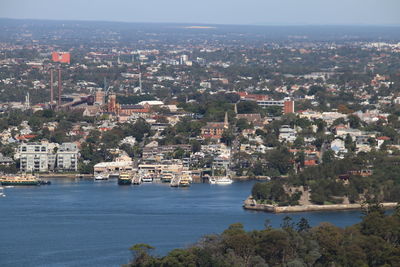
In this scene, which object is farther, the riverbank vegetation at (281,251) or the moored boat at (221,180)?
the moored boat at (221,180)

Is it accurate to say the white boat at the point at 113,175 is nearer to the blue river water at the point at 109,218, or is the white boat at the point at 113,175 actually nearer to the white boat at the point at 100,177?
the white boat at the point at 100,177

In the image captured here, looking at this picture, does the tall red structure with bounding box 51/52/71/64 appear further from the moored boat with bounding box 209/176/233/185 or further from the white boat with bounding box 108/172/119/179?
the moored boat with bounding box 209/176/233/185

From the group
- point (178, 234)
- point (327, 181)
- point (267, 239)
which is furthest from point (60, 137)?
point (267, 239)

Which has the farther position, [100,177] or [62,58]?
[62,58]

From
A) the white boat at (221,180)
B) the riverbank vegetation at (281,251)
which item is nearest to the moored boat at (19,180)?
the white boat at (221,180)

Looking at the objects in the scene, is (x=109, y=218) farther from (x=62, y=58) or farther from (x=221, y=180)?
(x=62, y=58)

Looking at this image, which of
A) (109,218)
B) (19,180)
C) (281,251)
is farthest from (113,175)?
(281,251)
